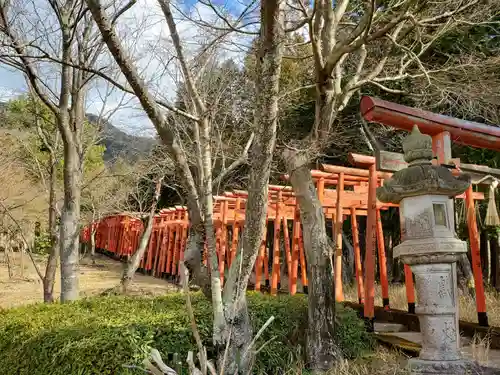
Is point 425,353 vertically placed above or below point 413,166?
below

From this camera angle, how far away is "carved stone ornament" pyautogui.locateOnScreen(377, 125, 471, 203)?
4.13 metres

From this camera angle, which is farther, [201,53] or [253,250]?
[201,53]

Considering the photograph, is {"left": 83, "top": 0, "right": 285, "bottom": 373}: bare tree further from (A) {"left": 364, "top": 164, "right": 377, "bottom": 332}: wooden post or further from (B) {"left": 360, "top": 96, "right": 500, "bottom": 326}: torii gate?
(A) {"left": 364, "top": 164, "right": 377, "bottom": 332}: wooden post

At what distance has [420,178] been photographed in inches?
163

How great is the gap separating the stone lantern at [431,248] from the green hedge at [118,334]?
1.29 metres

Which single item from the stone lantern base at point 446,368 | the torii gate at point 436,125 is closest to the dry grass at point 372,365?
the stone lantern base at point 446,368

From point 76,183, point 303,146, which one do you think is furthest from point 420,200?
point 76,183

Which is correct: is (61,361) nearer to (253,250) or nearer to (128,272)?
(253,250)

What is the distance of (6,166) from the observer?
1353cm

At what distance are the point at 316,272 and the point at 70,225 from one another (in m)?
3.80

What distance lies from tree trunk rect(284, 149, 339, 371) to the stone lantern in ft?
5.03

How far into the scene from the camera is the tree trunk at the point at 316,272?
545 cm

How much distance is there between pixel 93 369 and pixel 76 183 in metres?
3.63

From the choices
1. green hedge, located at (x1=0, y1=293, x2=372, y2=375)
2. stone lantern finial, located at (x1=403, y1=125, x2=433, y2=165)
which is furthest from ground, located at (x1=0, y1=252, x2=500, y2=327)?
stone lantern finial, located at (x1=403, y1=125, x2=433, y2=165)
